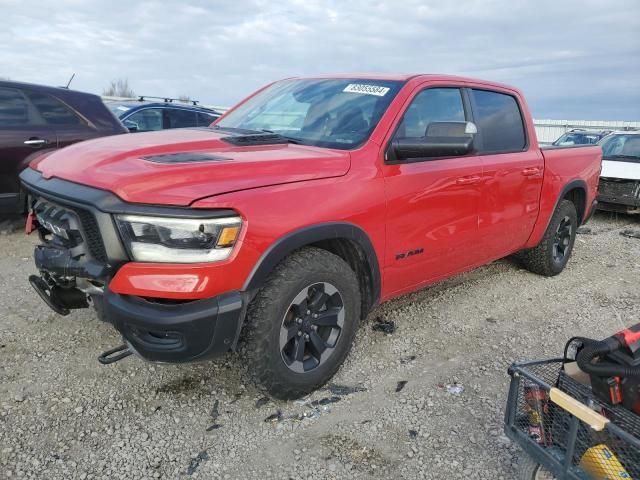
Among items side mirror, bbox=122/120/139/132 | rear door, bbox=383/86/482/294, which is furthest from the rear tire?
side mirror, bbox=122/120/139/132

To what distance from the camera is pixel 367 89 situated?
3.43 m

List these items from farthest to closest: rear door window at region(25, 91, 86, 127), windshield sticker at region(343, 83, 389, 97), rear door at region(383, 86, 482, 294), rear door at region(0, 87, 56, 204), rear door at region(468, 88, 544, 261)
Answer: rear door window at region(25, 91, 86, 127)
rear door at region(0, 87, 56, 204)
rear door at region(468, 88, 544, 261)
windshield sticker at region(343, 83, 389, 97)
rear door at region(383, 86, 482, 294)

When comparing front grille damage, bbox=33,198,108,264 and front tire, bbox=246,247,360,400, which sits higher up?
front grille damage, bbox=33,198,108,264

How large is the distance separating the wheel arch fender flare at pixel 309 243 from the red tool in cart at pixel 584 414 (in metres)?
1.06

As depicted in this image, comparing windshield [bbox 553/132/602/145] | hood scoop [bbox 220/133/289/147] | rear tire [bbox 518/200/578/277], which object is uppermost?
hood scoop [bbox 220/133/289/147]

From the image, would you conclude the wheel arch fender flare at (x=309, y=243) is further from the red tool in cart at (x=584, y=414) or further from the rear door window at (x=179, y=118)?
the rear door window at (x=179, y=118)

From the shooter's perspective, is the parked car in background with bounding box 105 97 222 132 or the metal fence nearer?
the parked car in background with bounding box 105 97 222 132

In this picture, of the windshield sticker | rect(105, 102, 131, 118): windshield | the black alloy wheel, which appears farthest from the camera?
rect(105, 102, 131, 118): windshield

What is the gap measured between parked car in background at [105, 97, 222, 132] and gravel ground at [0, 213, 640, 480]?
5246 mm

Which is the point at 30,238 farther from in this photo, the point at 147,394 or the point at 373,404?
the point at 373,404

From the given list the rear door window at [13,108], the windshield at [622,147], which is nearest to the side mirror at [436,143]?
the rear door window at [13,108]

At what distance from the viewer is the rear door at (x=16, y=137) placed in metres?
5.35

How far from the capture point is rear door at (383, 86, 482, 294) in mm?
3139

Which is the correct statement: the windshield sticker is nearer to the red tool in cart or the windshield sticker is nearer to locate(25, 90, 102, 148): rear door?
the red tool in cart
